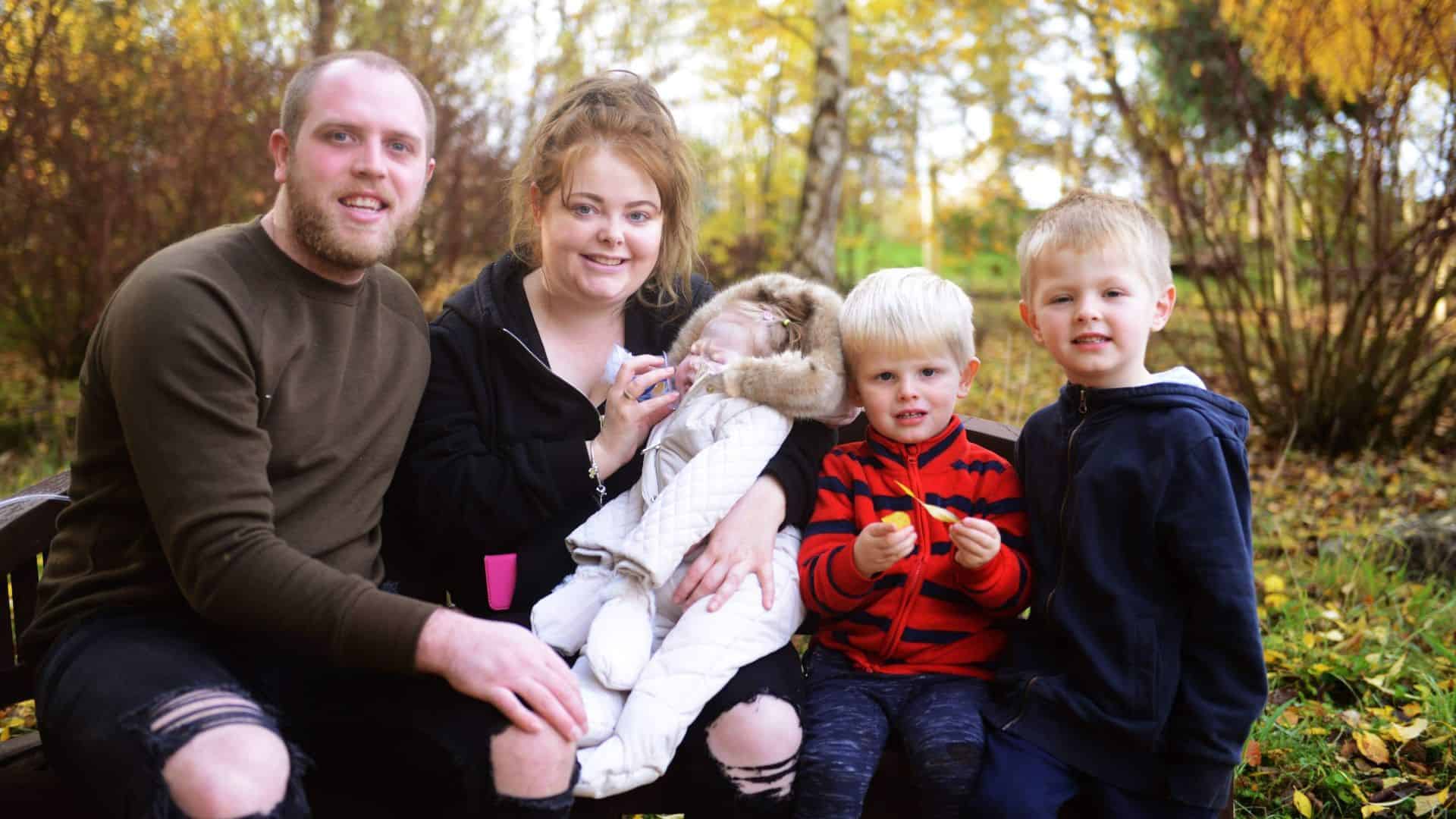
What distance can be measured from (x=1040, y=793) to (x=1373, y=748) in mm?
1502

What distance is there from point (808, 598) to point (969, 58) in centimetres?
1017

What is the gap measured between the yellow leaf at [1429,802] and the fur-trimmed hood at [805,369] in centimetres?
174

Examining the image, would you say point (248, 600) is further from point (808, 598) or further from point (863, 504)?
point (863, 504)

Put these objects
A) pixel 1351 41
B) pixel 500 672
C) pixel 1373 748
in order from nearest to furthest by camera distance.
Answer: pixel 500 672, pixel 1373 748, pixel 1351 41

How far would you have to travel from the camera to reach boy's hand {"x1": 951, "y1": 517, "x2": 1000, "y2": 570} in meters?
2.09

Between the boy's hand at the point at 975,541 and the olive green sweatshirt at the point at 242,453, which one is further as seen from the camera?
the boy's hand at the point at 975,541

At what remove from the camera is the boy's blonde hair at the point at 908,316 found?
2.28 metres

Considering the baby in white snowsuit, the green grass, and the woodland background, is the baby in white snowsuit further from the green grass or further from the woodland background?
the green grass

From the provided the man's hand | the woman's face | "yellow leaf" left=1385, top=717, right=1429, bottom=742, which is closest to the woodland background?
"yellow leaf" left=1385, top=717, right=1429, bottom=742

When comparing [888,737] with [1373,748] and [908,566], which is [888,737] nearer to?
[908,566]

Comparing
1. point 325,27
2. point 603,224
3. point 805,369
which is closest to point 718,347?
point 805,369

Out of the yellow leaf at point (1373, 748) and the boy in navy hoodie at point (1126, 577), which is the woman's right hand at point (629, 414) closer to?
the boy in navy hoodie at point (1126, 577)

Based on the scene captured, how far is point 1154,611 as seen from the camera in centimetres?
199

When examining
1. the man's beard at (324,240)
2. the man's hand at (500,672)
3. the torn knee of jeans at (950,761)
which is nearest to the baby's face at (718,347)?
the man's beard at (324,240)
